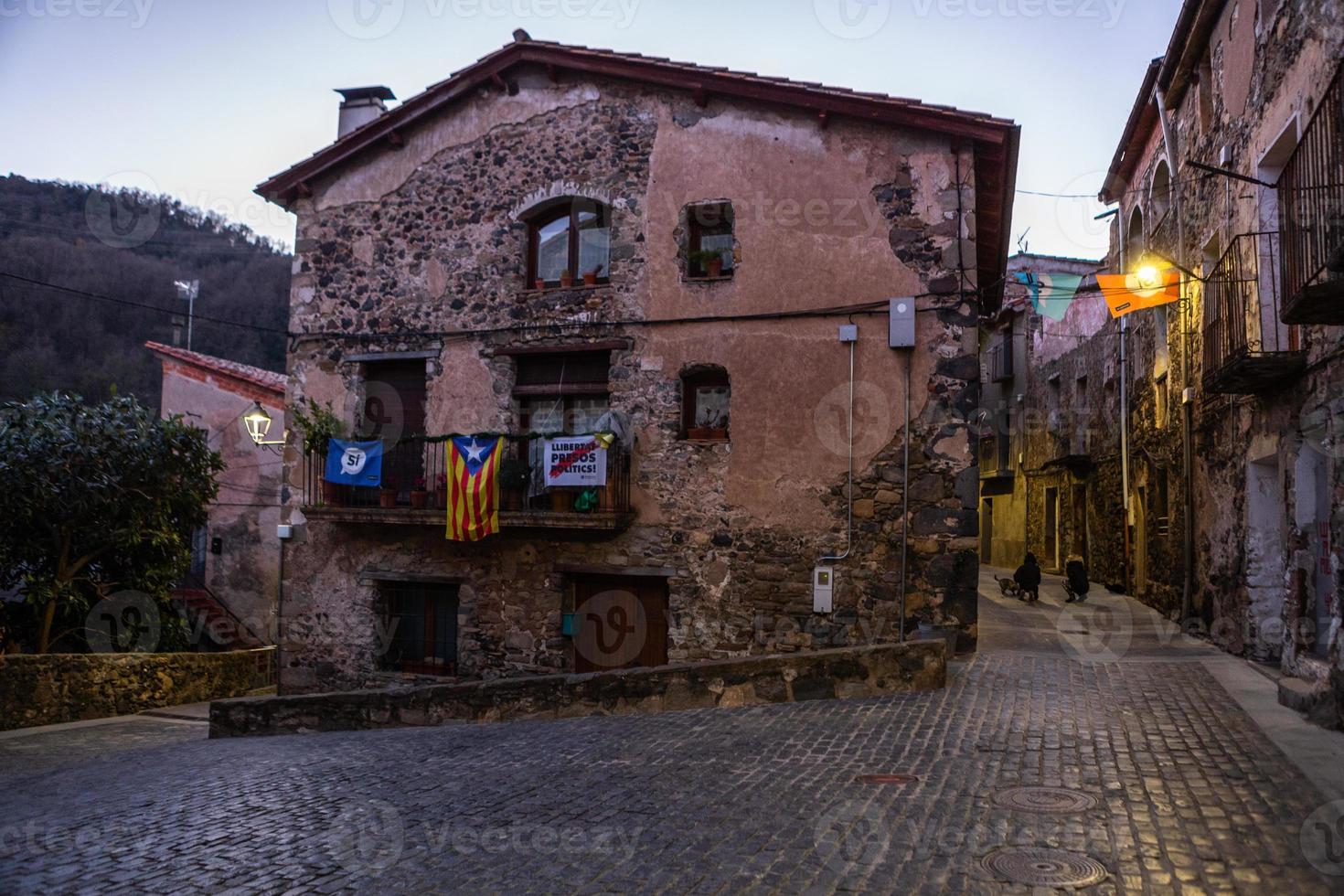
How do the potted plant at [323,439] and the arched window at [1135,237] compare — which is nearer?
the potted plant at [323,439]

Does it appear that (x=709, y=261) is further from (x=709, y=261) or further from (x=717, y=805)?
(x=717, y=805)

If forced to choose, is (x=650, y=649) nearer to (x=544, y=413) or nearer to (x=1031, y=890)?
(x=544, y=413)

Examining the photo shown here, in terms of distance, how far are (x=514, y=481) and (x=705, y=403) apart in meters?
2.59

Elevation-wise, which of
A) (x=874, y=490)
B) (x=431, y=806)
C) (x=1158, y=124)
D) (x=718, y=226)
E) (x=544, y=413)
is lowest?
(x=431, y=806)

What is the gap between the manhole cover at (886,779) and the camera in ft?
19.9

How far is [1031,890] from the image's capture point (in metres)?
4.25

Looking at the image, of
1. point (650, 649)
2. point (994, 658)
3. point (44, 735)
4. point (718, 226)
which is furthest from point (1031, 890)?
point (44, 735)

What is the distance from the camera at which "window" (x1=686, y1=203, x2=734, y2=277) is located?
12.5 m

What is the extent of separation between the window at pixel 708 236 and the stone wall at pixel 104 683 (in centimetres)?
920

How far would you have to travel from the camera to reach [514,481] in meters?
12.4

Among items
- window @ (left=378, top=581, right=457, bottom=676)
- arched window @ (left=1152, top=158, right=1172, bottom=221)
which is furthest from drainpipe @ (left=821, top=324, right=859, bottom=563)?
arched window @ (left=1152, top=158, right=1172, bottom=221)

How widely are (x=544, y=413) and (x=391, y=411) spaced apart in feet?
7.87

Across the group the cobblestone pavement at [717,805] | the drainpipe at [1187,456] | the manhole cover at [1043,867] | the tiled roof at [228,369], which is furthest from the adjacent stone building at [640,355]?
Result: the manhole cover at [1043,867]

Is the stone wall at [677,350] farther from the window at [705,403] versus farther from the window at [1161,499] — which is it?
the window at [1161,499]
